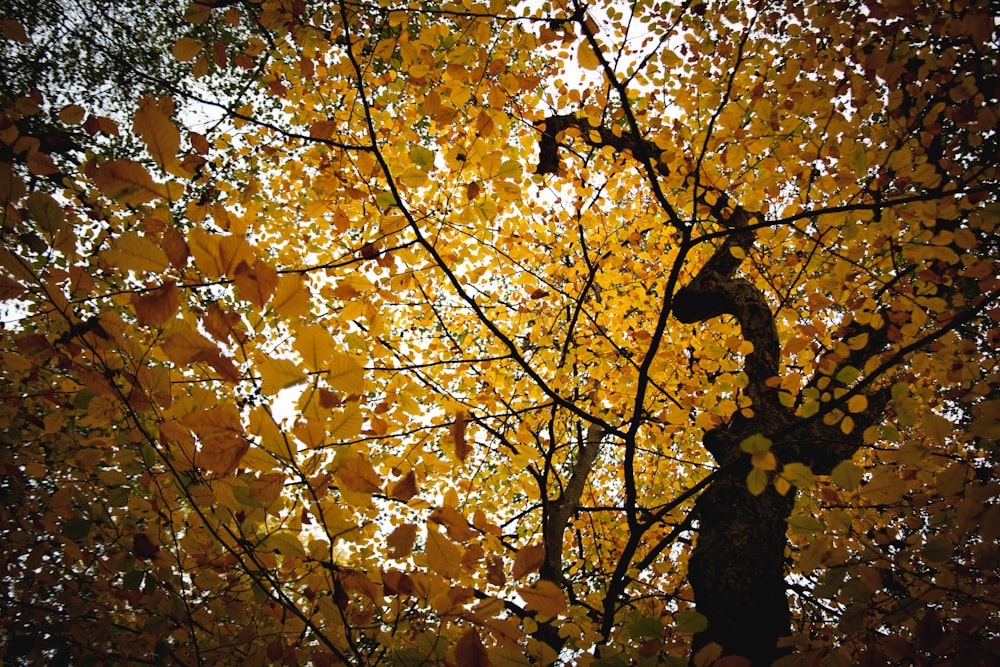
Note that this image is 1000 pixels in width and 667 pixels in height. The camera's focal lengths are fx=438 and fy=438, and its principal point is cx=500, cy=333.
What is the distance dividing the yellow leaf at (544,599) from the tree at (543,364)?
1 cm

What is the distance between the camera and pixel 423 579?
4.95 ft

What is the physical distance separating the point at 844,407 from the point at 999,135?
2.38 meters

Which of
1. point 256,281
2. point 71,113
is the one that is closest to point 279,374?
point 256,281

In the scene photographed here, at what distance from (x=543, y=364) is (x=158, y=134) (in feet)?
17.9

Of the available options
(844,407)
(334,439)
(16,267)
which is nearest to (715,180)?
(844,407)

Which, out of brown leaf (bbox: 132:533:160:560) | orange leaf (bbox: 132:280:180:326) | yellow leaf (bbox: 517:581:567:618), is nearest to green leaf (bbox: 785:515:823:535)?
yellow leaf (bbox: 517:581:567:618)

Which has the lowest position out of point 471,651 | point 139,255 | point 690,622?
point 471,651

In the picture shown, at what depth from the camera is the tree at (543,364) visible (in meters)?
1.37

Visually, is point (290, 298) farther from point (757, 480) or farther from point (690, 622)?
point (690, 622)

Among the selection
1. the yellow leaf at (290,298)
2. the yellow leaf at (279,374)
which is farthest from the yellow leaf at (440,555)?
the yellow leaf at (290,298)

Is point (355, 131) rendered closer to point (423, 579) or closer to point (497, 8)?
point (497, 8)

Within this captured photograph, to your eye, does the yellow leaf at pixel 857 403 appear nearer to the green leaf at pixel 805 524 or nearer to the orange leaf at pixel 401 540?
the green leaf at pixel 805 524

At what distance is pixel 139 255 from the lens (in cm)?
104

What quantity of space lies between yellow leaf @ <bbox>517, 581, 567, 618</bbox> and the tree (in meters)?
0.01
